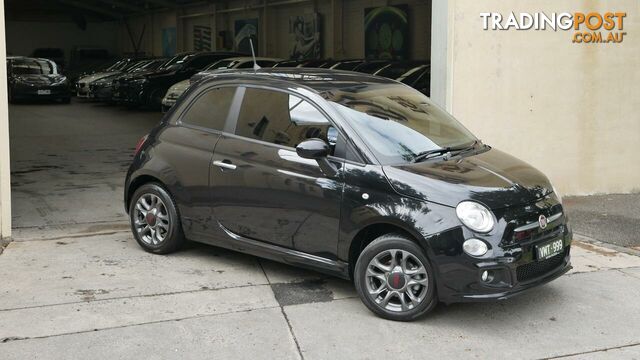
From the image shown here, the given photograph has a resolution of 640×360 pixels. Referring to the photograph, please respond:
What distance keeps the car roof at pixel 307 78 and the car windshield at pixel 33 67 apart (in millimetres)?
20647

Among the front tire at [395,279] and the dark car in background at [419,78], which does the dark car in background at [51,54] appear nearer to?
the dark car in background at [419,78]

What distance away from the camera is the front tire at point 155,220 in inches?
247

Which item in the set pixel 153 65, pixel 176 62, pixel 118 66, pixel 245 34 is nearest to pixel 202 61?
pixel 176 62

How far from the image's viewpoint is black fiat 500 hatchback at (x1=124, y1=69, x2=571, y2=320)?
15.5 feet

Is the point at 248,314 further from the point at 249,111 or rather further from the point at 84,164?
the point at 84,164

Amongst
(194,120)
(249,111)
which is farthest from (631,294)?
(194,120)

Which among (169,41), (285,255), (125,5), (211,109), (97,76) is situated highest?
(125,5)

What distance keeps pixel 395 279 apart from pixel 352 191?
68 cm

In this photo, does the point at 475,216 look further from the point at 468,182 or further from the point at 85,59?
the point at 85,59

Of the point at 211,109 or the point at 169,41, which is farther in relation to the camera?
the point at 169,41

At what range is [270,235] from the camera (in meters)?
5.59

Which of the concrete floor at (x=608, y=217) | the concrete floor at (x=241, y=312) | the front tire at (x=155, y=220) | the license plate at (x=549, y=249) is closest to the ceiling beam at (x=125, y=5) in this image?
the concrete floor at (x=241, y=312)

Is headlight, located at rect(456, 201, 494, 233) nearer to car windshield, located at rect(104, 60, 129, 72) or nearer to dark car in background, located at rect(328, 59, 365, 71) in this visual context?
dark car in background, located at rect(328, 59, 365, 71)

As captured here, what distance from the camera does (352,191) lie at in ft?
16.7
